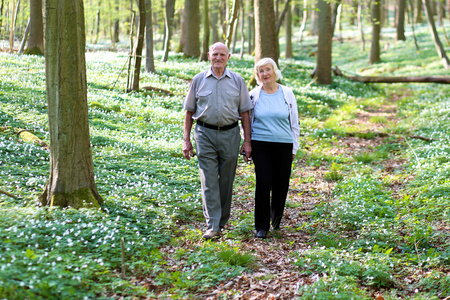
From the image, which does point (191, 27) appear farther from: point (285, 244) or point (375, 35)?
point (285, 244)

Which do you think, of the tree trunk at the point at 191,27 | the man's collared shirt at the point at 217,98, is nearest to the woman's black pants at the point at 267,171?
the man's collared shirt at the point at 217,98

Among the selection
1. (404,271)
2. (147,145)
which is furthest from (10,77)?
(404,271)

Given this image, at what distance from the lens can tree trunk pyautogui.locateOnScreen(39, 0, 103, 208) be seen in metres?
5.44

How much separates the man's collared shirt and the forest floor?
176cm

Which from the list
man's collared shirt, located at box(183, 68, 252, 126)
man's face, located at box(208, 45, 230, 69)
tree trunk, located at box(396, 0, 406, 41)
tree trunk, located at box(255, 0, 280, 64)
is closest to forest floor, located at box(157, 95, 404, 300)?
man's collared shirt, located at box(183, 68, 252, 126)

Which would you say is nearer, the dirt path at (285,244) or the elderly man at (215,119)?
the dirt path at (285,244)

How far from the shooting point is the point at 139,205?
6469mm

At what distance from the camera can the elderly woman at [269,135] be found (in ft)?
20.1

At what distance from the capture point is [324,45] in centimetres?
2050

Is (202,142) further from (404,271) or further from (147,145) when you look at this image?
(147,145)

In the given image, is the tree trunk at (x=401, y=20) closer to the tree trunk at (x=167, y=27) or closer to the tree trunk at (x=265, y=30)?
the tree trunk at (x=167, y=27)

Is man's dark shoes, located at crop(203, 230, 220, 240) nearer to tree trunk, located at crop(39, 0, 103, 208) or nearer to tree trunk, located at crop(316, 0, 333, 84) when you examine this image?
tree trunk, located at crop(39, 0, 103, 208)

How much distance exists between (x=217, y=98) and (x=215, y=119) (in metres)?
0.30

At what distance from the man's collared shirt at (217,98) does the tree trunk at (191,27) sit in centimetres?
2052
